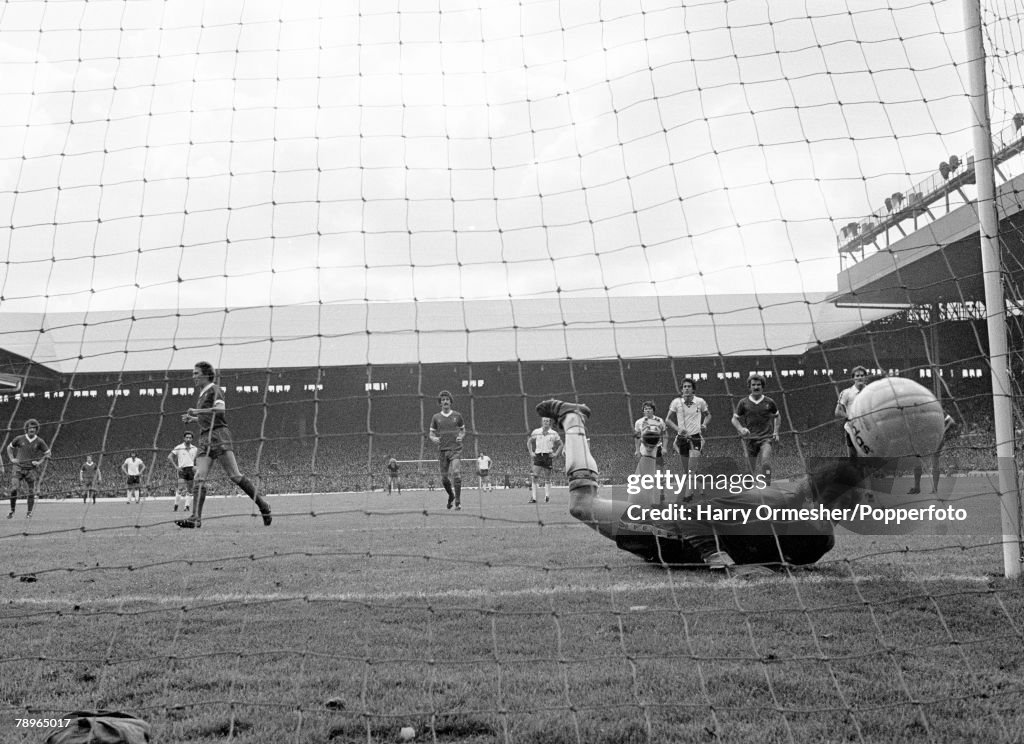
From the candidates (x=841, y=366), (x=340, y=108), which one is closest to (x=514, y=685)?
(x=340, y=108)

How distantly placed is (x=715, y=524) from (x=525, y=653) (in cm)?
207

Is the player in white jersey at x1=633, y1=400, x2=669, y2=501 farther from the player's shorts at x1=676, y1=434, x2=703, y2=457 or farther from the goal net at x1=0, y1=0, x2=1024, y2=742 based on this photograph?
the goal net at x1=0, y1=0, x2=1024, y2=742

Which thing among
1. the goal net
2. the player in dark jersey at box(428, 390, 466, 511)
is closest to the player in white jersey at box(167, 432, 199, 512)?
the player in dark jersey at box(428, 390, 466, 511)

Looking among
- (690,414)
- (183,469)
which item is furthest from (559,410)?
(183,469)

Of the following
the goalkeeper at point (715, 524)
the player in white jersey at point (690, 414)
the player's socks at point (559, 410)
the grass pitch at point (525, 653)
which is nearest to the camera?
the grass pitch at point (525, 653)

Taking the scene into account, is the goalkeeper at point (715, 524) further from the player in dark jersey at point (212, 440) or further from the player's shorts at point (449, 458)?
the player's shorts at point (449, 458)

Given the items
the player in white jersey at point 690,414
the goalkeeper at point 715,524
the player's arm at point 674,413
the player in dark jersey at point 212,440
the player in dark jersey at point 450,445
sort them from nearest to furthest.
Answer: the goalkeeper at point 715,524 < the player in dark jersey at point 212,440 < the player in white jersey at point 690,414 < the player's arm at point 674,413 < the player in dark jersey at point 450,445

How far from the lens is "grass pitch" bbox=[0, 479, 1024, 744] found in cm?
273

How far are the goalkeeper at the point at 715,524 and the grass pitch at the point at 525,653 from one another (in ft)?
0.70

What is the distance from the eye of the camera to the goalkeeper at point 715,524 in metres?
4.70

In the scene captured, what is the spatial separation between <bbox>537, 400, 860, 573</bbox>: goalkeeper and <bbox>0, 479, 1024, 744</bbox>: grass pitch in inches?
8.4

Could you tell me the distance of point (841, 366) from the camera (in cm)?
2841

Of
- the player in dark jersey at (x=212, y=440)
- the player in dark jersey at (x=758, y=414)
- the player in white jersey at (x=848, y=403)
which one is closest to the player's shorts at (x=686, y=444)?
the player in dark jersey at (x=758, y=414)

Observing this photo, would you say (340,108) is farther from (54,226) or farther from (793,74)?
(793,74)
